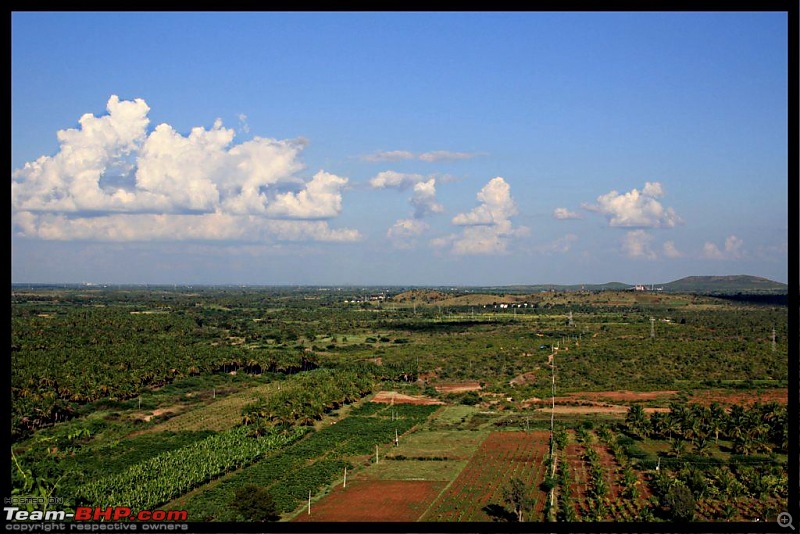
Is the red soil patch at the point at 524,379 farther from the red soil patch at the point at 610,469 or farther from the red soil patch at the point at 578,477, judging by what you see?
the red soil patch at the point at 610,469

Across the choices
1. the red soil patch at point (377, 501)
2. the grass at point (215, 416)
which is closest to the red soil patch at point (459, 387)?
the grass at point (215, 416)

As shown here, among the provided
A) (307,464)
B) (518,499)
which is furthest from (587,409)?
(518,499)

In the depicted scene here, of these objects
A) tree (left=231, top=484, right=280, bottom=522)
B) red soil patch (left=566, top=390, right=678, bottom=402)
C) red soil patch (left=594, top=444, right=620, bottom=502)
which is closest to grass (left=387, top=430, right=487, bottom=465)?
red soil patch (left=594, top=444, right=620, bottom=502)

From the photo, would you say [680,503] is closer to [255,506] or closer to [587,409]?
Answer: [255,506]

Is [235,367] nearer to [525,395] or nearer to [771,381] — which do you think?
[525,395]

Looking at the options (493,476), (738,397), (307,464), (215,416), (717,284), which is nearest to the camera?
(493,476)

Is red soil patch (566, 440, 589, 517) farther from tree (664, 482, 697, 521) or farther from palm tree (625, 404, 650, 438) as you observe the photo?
palm tree (625, 404, 650, 438)
